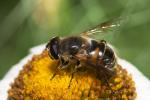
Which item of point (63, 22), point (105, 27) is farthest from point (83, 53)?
point (63, 22)

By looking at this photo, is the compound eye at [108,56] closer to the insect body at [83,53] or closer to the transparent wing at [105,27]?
the insect body at [83,53]

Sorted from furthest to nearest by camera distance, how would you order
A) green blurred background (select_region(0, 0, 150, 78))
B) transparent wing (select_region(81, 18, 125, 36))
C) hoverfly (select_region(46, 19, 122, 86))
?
green blurred background (select_region(0, 0, 150, 78)) < transparent wing (select_region(81, 18, 125, 36)) < hoverfly (select_region(46, 19, 122, 86))

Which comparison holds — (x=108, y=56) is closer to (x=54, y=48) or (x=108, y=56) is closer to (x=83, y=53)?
(x=83, y=53)

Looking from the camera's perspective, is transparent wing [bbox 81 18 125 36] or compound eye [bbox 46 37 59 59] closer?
compound eye [bbox 46 37 59 59]

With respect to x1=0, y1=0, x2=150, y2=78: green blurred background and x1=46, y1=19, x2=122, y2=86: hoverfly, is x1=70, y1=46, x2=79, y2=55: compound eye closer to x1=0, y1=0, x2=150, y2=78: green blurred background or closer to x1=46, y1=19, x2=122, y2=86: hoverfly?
x1=46, y1=19, x2=122, y2=86: hoverfly

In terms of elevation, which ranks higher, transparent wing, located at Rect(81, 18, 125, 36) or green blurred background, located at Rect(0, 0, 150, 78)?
transparent wing, located at Rect(81, 18, 125, 36)

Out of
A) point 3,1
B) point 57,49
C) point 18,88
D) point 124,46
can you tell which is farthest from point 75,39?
point 3,1

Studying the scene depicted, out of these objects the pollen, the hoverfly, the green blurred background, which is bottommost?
the green blurred background

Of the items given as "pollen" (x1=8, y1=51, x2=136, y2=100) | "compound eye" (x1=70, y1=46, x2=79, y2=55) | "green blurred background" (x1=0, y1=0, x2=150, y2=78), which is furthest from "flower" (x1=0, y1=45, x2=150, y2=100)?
"green blurred background" (x1=0, y1=0, x2=150, y2=78)

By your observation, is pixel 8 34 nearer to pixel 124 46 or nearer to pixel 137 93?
pixel 124 46

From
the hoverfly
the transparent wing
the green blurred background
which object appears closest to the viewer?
the hoverfly
